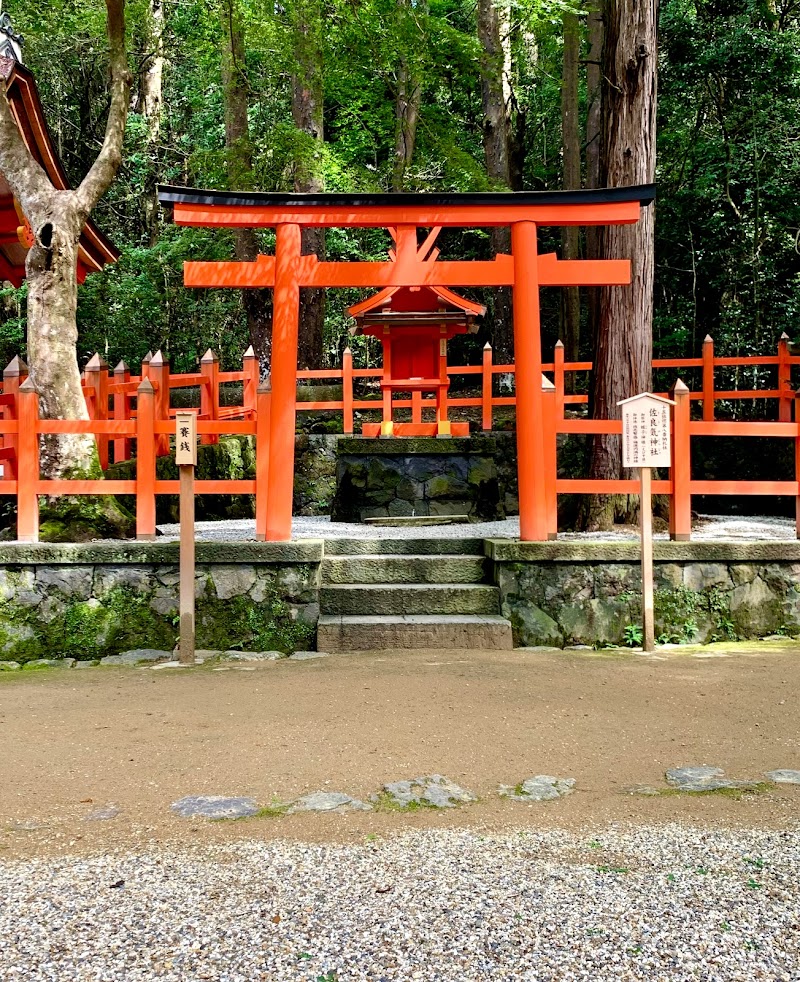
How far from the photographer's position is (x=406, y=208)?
21.2 ft

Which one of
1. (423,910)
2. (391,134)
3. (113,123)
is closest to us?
(423,910)

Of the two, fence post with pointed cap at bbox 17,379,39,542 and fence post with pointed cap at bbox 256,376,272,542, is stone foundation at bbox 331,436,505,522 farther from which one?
fence post with pointed cap at bbox 17,379,39,542

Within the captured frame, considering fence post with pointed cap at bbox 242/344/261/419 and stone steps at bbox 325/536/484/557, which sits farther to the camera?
fence post with pointed cap at bbox 242/344/261/419

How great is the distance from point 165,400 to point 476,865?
808 cm

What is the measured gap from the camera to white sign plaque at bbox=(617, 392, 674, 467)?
582 cm

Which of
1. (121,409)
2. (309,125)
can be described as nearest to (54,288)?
(121,409)

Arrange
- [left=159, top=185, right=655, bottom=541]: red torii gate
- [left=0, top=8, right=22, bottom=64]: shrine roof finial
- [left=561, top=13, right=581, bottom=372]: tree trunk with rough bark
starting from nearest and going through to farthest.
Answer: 1. [left=159, top=185, right=655, bottom=541]: red torii gate
2. [left=0, top=8, right=22, bottom=64]: shrine roof finial
3. [left=561, top=13, right=581, bottom=372]: tree trunk with rough bark

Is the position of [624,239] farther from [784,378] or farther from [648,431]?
[784,378]

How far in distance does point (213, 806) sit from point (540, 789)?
128 cm

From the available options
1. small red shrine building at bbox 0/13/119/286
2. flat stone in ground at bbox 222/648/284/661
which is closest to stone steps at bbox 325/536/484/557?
flat stone in ground at bbox 222/648/284/661

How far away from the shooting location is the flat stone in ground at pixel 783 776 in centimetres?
330

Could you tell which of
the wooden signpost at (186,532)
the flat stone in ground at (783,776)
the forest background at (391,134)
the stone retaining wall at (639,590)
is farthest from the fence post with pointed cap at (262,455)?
the forest background at (391,134)

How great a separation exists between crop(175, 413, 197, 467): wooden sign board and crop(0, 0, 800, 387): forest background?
6.10 meters

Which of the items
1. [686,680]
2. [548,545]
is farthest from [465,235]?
[686,680]
